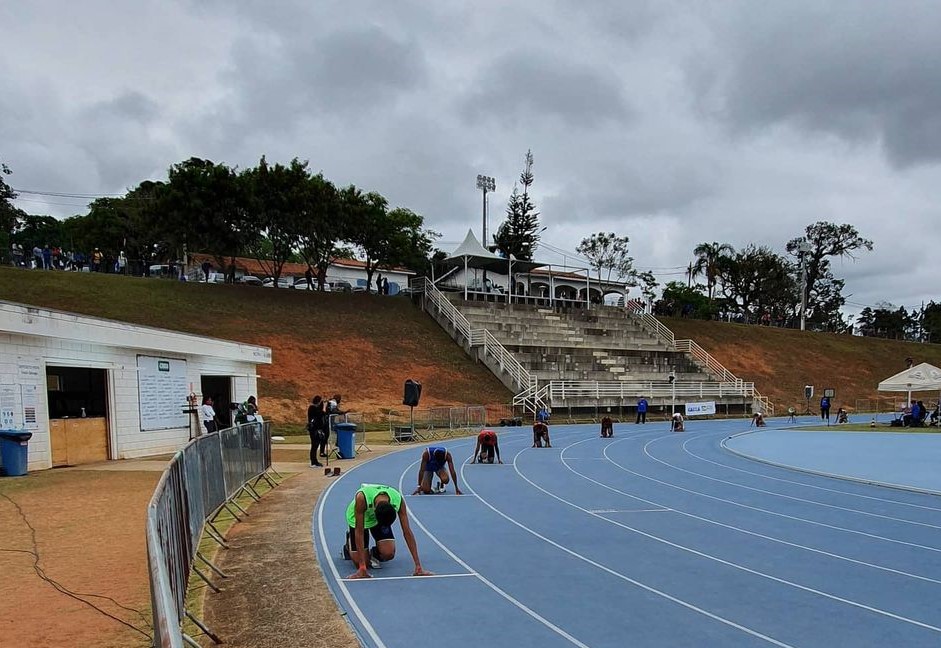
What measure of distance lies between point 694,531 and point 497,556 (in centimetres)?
311

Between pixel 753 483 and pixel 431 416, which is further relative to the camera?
pixel 431 416

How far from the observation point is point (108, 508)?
10.2m

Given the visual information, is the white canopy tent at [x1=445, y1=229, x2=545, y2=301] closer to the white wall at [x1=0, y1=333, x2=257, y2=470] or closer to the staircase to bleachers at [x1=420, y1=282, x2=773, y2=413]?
the staircase to bleachers at [x1=420, y1=282, x2=773, y2=413]

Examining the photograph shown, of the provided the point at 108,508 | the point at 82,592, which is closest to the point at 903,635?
the point at 82,592

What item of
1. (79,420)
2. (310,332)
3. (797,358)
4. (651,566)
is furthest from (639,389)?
(651,566)

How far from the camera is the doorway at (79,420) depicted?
15.1 m

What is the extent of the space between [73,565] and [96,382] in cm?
1182

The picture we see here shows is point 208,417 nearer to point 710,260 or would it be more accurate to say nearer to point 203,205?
point 203,205

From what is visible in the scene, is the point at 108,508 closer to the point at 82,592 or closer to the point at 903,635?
the point at 82,592

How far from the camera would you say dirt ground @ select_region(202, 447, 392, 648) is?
532 centimetres

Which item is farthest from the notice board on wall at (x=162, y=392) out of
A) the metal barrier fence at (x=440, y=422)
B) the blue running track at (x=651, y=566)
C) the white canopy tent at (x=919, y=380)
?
the white canopy tent at (x=919, y=380)

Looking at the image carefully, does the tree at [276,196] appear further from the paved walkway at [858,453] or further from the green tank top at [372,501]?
the green tank top at [372,501]

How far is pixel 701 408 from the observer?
121 feet

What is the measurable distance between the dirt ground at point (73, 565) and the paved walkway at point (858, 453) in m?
13.4
